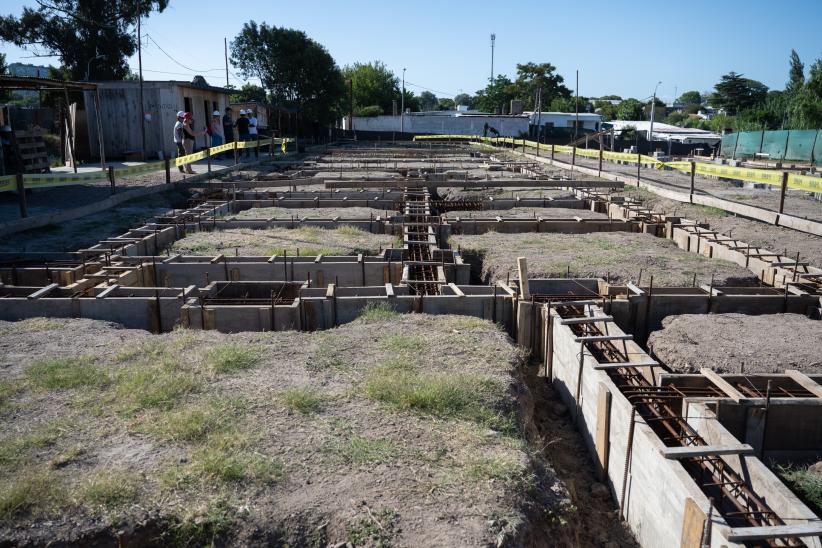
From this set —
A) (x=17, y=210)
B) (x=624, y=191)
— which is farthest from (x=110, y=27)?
(x=624, y=191)

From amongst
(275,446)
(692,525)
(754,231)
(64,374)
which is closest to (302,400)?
(275,446)

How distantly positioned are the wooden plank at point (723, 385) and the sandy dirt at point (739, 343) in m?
0.45

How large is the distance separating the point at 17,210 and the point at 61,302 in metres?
7.81

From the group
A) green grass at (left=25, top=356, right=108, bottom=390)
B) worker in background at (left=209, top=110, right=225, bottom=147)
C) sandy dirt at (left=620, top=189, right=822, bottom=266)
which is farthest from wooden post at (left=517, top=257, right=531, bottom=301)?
worker in background at (left=209, top=110, right=225, bottom=147)

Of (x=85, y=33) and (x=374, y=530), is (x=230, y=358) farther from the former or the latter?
(x=85, y=33)

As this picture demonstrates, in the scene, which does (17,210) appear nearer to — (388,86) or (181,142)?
(181,142)

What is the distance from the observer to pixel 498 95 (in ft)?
236

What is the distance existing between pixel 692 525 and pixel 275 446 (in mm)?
2818

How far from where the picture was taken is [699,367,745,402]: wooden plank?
18.0 feet

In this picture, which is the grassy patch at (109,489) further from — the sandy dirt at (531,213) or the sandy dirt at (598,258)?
the sandy dirt at (531,213)

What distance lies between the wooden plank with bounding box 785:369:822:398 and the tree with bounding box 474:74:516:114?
66436 millimetres

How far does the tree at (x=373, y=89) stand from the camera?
6819 centimetres

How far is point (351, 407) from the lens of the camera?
539 centimetres

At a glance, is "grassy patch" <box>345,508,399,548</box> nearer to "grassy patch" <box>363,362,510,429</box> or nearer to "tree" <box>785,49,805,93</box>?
"grassy patch" <box>363,362,510,429</box>
